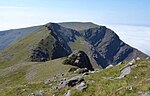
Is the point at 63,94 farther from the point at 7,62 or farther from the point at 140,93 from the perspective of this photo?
the point at 7,62

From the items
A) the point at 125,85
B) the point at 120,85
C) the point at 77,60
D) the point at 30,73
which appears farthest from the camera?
the point at 77,60

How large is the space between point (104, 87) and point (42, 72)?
226ft

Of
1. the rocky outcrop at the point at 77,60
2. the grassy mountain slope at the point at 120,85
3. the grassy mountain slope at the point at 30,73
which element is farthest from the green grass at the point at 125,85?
the rocky outcrop at the point at 77,60

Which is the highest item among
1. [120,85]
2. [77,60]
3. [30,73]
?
[120,85]

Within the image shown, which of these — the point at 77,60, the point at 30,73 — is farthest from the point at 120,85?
the point at 77,60

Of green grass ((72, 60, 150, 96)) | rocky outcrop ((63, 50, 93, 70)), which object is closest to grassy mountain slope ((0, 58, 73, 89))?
rocky outcrop ((63, 50, 93, 70))

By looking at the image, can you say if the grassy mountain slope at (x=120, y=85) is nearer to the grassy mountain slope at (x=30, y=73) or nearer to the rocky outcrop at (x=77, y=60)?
the grassy mountain slope at (x=30, y=73)

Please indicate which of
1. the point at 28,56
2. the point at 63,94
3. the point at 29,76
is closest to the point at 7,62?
the point at 28,56

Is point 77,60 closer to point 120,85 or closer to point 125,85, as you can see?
point 120,85

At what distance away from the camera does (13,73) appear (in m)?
112

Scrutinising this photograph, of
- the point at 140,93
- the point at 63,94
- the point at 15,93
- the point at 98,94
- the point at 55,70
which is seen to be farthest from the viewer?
the point at 55,70

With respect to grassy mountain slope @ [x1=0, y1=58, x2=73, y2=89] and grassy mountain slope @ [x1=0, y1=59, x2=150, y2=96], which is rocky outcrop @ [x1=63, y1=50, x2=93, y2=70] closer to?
grassy mountain slope @ [x1=0, y1=58, x2=73, y2=89]

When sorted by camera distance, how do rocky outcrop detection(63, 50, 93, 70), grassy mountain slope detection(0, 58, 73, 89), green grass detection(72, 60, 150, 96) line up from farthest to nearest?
rocky outcrop detection(63, 50, 93, 70), grassy mountain slope detection(0, 58, 73, 89), green grass detection(72, 60, 150, 96)

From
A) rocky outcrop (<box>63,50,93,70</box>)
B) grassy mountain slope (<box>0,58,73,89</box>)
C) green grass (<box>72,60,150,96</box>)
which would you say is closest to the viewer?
green grass (<box>72,60,150,96</box>)
